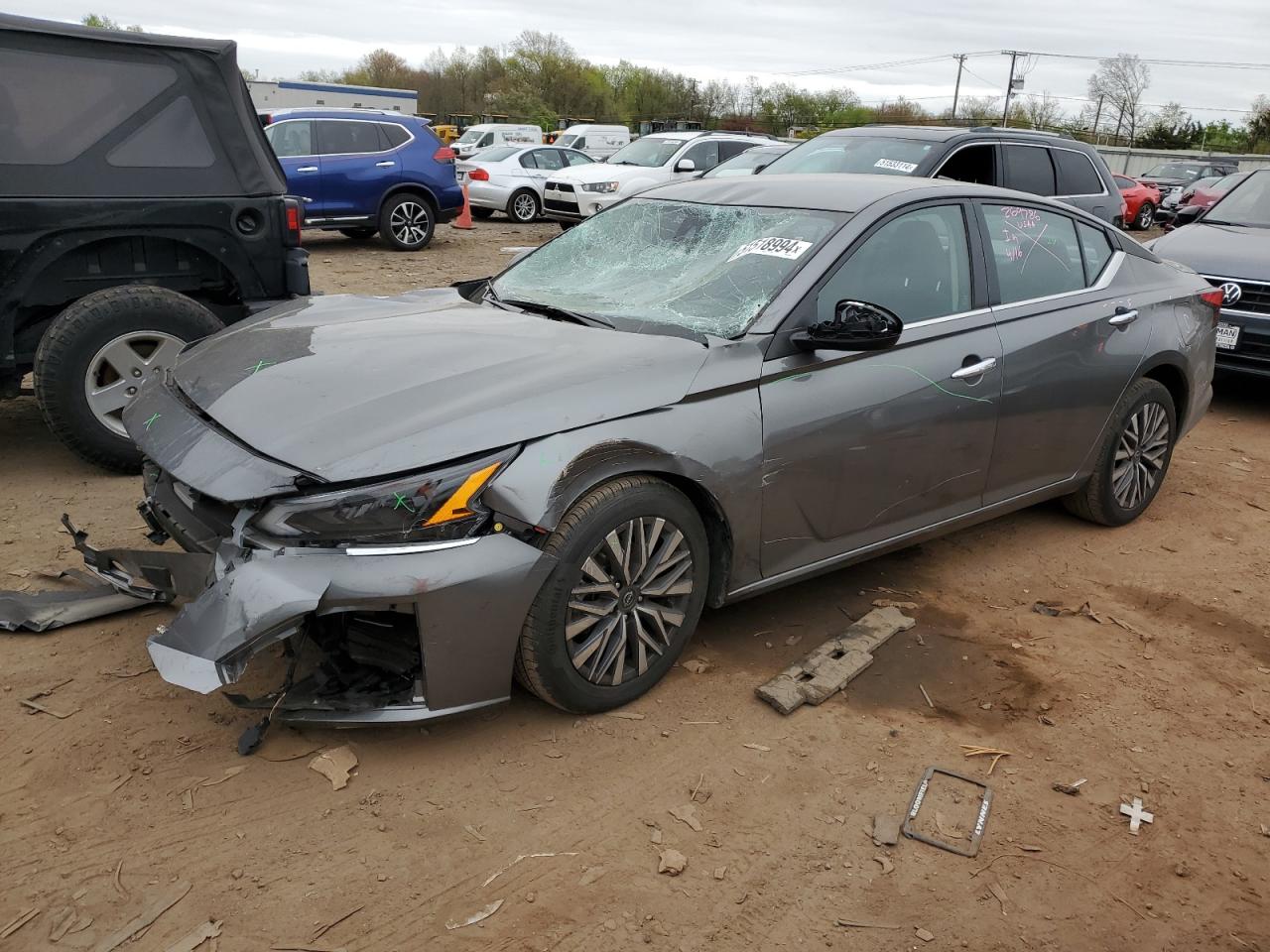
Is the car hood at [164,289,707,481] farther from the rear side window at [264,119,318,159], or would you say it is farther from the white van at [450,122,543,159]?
the white van at [450,122,543,159]

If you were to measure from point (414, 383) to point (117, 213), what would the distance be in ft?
9.84

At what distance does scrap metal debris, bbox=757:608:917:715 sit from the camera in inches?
141

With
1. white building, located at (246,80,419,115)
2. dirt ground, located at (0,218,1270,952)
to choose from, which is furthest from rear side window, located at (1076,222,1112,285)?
white building, located at (246,80,419,115)

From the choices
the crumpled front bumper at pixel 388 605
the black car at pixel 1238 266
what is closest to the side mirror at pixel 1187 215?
the black car at pixel 1238 266

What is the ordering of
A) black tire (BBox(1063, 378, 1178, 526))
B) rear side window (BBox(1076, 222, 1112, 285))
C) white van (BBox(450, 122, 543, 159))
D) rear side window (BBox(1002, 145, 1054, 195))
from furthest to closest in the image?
white van (BBox(450, 122, 543, 159)) < rear side window (BBox(1002, 145, 1054, 195)) < black tire (BBox(1063, 378, 1178, 526)) < rear side window (BBox(1076, 222, 1112, 285))

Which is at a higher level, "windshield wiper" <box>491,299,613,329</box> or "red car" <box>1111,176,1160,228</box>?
"windshield wiper" <box>491,299,613,329</box>

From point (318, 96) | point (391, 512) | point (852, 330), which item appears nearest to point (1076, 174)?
point (852, 330)

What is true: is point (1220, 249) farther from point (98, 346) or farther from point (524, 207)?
point (524, 207)

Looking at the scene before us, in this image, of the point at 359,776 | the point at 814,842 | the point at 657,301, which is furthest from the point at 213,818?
the point at 657,301

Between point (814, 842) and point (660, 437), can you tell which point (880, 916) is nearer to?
point (814, 842)

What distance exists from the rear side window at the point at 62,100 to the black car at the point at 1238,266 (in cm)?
709

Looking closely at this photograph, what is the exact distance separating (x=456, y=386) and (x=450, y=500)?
439mm

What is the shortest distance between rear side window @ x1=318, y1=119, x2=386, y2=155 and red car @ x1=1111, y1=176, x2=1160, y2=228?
17.6m

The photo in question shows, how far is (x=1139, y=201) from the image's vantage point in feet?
79.8
